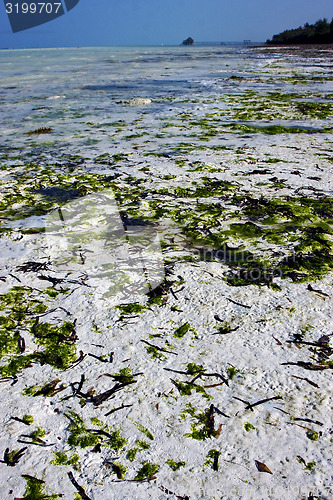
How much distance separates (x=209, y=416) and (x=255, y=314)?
74 centimetres

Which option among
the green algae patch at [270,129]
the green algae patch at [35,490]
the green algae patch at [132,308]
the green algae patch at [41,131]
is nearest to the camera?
the green algae patch at [35,490]

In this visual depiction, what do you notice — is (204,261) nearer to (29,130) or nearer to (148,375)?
(148,375)

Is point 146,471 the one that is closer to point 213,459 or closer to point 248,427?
point 213,459

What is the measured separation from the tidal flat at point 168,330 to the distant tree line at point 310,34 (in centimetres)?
6275

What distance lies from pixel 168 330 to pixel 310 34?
7187 cm

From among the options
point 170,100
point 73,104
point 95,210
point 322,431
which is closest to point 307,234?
point 322,431

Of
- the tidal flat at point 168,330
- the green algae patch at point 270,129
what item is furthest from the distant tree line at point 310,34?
the tidal flat at point 168,330

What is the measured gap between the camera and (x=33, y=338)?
193 cm

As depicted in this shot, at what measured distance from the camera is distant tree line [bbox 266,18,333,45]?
5468cm

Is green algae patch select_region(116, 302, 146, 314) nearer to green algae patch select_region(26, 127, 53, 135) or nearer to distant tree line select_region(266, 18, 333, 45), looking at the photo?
green algae patch select_region(26, 127, 53, 135)

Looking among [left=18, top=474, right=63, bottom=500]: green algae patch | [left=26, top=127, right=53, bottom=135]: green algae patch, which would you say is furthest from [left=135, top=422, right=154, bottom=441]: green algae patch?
[left=26, top=127, right=53, bottom=135]: green algae patch

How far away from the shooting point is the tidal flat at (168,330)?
4.26 ft

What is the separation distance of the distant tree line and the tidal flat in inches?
2470

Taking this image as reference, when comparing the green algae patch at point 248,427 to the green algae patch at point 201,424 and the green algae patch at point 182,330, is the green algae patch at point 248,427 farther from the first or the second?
the green algae patch at point 182,330
